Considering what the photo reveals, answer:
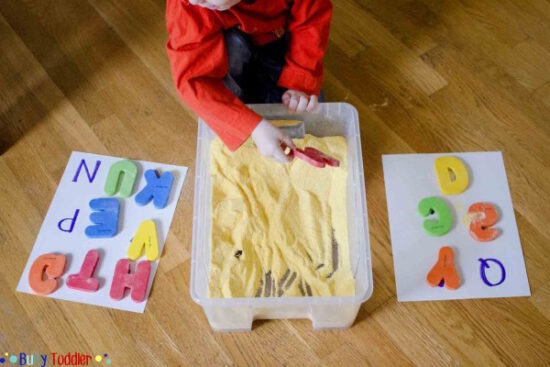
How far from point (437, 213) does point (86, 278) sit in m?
0.58

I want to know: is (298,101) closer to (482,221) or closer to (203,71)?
(203,71)

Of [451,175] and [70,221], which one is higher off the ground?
[70,221]

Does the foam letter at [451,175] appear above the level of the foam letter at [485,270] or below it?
above

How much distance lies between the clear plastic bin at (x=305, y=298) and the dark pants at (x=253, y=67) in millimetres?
76

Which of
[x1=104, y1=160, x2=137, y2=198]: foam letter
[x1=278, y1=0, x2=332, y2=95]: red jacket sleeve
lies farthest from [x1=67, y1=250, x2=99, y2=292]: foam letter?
[x1=278, y1=0, x2=332, y2=95]: red jacket sleeve

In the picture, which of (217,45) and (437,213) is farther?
(437,213)

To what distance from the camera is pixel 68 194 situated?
36.0 inches

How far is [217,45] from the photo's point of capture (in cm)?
75

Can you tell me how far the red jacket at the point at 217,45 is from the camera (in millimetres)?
725

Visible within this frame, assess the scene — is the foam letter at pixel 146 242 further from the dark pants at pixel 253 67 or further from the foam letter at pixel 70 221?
the dark pants at pixel 253 67

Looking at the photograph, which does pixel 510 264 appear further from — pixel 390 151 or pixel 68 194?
pixel 68 194

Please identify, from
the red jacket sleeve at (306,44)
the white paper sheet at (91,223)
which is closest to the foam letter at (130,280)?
the white paper sheet at (91,223)

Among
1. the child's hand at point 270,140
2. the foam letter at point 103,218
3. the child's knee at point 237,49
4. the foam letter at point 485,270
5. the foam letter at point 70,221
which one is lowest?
the foam letter at point 485,270

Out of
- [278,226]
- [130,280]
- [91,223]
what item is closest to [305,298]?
[278,226]
